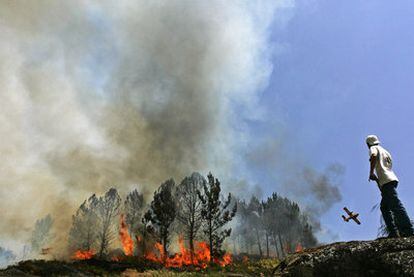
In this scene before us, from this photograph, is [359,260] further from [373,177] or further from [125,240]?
[125,240]

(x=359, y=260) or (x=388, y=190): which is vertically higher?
(x=388, y=190)

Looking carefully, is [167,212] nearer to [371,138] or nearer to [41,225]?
[41,225]

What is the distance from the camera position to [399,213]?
5.36 metres

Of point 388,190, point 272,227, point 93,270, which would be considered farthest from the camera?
point 272,227

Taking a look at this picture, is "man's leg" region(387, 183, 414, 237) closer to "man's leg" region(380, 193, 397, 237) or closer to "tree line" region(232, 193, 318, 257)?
"man's leg" region(380, 193, 397, 237)

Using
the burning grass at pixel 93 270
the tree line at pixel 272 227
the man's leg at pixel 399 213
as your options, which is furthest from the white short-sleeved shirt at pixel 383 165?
the tree line at pixel 272 227

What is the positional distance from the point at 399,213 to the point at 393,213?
11 cm

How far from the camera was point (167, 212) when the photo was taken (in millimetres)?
38094

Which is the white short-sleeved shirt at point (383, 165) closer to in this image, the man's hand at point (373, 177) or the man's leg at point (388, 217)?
the man's hand at point (373, 177)

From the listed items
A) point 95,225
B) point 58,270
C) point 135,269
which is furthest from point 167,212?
point 58,270

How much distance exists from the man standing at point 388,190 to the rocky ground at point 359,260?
1.39 m

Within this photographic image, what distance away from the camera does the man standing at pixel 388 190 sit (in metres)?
5.23

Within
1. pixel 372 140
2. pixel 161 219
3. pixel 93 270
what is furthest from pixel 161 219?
pixel 372 140

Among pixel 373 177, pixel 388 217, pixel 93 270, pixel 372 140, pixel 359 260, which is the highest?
pixel 372 140
